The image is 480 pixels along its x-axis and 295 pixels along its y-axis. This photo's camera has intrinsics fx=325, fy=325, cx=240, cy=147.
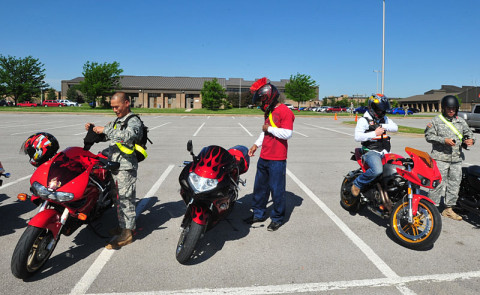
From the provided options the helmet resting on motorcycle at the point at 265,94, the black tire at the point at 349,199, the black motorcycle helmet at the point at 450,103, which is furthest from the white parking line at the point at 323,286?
the black motorcycle helmet at the point at 450,103

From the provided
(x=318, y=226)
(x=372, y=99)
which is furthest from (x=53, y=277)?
(x=372, y=99)

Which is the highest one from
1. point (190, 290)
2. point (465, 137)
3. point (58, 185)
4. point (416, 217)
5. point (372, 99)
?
point (372, 99)

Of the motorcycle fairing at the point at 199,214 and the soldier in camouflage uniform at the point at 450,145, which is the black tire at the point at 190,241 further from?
the soldier in camouflage uniform at the point at 450,145

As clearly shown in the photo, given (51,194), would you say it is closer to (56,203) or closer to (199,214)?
(56,203)

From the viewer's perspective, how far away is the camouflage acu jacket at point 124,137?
3.65 meters

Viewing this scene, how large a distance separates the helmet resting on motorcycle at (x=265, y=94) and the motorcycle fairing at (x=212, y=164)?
3.37 feet

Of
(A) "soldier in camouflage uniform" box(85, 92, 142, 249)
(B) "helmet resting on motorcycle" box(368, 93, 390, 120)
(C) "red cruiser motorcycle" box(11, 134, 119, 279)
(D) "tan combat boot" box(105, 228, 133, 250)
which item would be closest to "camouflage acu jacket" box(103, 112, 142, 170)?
(A) "soldier in camouflage uniform" box(85, 92, 142, 249)

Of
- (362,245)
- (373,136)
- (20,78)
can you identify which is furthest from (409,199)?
(20,78)

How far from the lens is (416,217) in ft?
12.5

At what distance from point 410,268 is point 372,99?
Result: 2.23 m

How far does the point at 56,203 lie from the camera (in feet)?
10.9

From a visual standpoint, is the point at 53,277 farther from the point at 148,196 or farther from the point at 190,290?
the point at 148,196

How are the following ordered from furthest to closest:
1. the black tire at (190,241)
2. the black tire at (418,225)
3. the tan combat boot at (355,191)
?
1. the tan combat boot at (355,191)
2. the black tire at (418,225)
3. the black tire at (190,241)

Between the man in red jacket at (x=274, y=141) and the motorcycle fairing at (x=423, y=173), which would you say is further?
the man in red jacket at (x=274, y=141)
